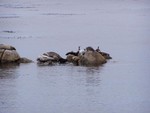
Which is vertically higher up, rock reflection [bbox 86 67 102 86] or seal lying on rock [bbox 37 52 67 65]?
seal lying on rock [bbox 37 52 67 65]

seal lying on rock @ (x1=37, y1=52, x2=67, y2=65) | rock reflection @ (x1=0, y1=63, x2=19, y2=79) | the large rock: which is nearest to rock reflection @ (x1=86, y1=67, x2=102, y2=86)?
the large rock

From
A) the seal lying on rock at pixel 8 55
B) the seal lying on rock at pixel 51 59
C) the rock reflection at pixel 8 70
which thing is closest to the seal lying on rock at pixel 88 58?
the seal lying on rock at pixel 51 59

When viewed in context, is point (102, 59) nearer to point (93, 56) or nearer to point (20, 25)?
point (93, 56)

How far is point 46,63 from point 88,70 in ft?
15.1

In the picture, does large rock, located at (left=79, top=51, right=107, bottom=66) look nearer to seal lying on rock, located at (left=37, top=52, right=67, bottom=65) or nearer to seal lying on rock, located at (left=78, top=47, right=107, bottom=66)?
seal lying on rock, located at (left=78, top=47, right=107, bottom=66)

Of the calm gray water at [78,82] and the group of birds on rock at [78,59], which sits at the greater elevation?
the group of birds on rock at [78,59]

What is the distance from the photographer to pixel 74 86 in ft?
129

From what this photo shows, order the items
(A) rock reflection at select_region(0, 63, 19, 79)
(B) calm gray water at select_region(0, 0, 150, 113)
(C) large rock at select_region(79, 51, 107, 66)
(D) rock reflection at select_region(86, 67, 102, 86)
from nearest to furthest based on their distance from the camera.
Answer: (B) calm gray water at select_region(0, 0, 150, 113), (D) rock reflection at select_region(86, 67, 102, 86), (A) rock reflection at select_region(0, 63, 19, 79), (C) large rock at select_region(79, 51, 107, 66)

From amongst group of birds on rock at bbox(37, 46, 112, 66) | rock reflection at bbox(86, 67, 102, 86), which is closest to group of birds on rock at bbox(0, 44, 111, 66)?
group of birds on rock at bbox(37, 46, 112, 66)

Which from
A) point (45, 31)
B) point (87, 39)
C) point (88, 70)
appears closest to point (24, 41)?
point (87, 39)

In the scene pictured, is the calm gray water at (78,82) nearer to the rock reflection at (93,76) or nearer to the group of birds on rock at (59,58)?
the rock reflection at (93,76)

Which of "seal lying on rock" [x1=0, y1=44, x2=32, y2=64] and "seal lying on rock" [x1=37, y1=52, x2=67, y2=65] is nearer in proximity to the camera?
"seal lying on rock" [x1=0, y1=44, x2=32, y2=64]

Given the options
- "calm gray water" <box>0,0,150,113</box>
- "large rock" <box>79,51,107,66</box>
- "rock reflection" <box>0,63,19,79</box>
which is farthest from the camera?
"large rock" <box>79,51,107,66</box>

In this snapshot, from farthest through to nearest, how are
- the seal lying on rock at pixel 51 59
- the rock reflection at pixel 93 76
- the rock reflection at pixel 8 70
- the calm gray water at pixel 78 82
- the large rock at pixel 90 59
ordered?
the seal lying on rock at pixel 51 59 → the large rock at pixel 90 59 → the rock reflection at pixel 8 70 → the rock reflection at pixel 93 76 → the calm gray water at pixel 78 82
